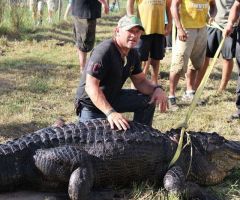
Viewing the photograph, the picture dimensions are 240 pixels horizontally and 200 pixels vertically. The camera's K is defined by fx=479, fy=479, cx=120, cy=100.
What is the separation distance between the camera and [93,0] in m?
6.95

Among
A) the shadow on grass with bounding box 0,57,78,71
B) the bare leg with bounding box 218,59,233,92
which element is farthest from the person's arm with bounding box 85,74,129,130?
the shadow on grass with bounding box 0,57,78,71

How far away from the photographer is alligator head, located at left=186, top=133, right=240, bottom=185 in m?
4.07

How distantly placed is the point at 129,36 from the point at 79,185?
130 centimetres

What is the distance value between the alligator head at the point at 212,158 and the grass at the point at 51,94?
11 centimetres

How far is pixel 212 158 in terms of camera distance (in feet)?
13.7

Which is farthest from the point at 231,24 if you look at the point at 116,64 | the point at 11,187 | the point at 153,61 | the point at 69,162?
the point at 11,187

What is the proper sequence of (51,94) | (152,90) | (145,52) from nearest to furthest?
(152,90)
(145,52)
(51,94)

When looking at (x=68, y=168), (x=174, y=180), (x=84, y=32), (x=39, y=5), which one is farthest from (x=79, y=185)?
(x=39, y=5)

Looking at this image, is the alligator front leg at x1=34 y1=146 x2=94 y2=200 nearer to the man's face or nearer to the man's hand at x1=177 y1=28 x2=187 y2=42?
the man's face

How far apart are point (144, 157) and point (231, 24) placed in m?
2.40

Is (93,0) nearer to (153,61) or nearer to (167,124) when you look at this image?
(153,61)

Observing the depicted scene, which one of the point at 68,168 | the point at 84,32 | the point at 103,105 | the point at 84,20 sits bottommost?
the point at 68,168

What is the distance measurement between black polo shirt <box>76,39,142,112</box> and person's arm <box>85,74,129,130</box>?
0.08 m

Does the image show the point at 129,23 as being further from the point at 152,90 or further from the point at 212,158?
the point at 212,158
